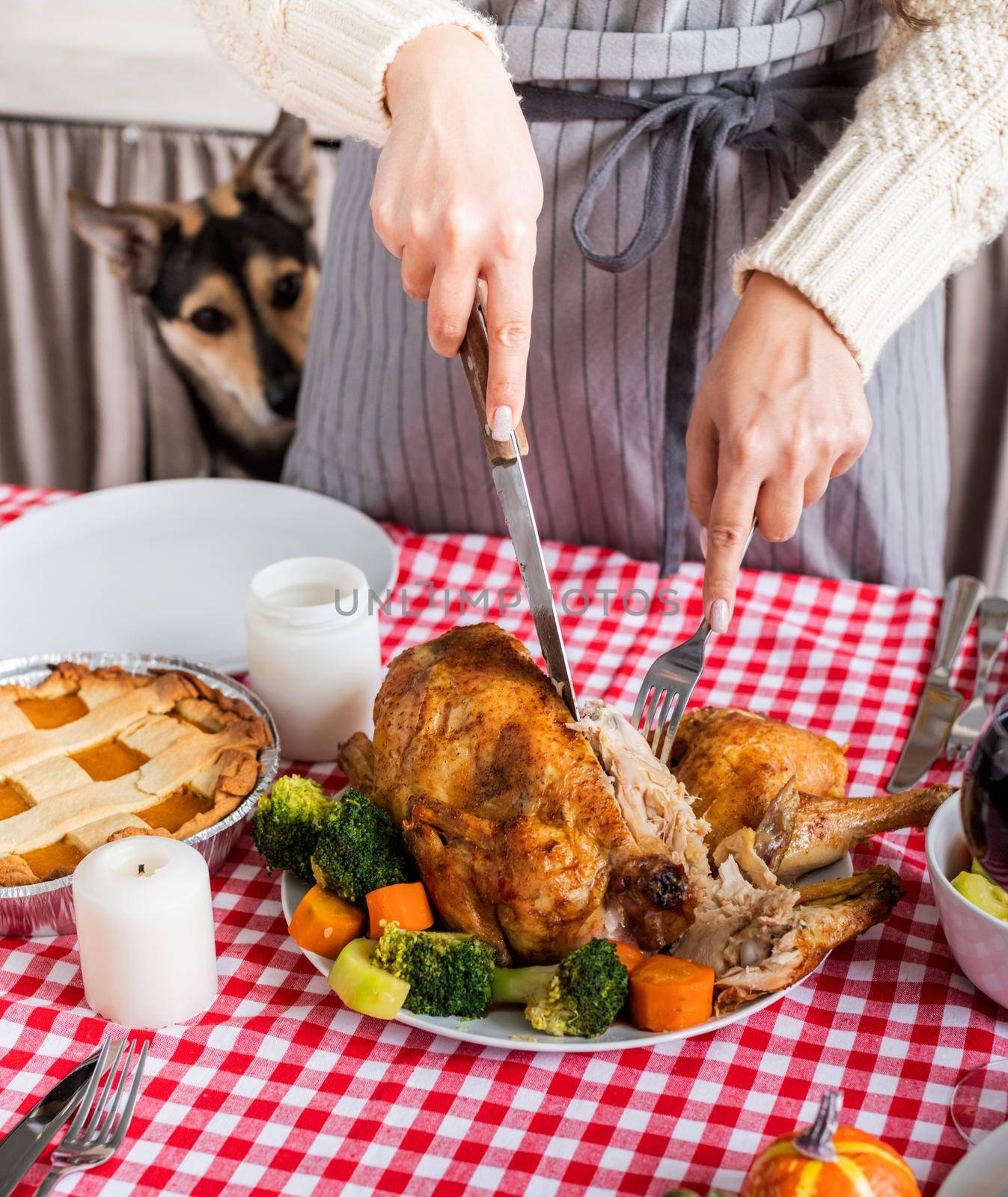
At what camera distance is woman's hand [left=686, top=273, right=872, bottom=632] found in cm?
128

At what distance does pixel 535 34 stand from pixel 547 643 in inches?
35.8

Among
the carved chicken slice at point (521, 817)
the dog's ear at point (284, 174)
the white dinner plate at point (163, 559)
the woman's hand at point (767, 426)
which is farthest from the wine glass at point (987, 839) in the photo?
the dog's ear at point (284, 174)

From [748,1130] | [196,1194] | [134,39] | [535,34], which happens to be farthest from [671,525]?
[134,39]

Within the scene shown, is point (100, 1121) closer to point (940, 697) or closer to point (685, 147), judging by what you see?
point (940, 697)

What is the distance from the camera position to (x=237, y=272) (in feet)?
10.0

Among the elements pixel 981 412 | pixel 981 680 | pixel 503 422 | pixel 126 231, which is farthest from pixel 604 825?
pixel 126 231

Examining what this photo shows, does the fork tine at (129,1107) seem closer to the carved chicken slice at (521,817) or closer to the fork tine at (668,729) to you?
the carved chicken slice at (521,817)

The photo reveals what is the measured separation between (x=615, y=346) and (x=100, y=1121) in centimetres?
130

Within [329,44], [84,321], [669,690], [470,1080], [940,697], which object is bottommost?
[470,1080]

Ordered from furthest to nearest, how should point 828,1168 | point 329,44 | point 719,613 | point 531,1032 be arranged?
point 329,44
point 719,613
point 531,1032
point 828,1168

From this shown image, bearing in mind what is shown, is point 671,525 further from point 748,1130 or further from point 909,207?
point 748,1130

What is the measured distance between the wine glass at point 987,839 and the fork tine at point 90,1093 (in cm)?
70

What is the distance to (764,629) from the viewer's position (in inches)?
68.9
